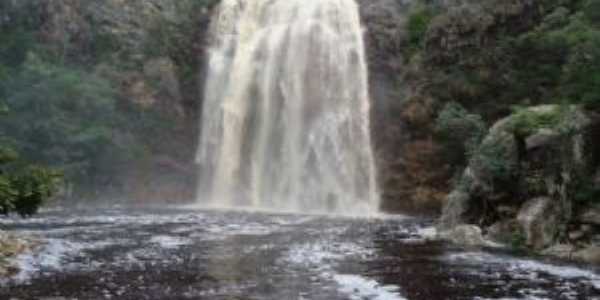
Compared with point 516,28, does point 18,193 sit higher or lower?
lower

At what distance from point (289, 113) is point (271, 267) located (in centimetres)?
2404

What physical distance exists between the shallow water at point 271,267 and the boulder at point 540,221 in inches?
89.2

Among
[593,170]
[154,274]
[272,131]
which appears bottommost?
[154,274]

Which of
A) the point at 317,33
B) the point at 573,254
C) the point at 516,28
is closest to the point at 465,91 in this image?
the point at 516,28

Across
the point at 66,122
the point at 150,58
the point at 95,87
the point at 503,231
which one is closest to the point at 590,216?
the point at 503,231

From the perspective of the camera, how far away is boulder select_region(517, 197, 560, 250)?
23.0 m

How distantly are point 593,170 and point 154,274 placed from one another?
13854mm

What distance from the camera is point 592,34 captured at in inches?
1133

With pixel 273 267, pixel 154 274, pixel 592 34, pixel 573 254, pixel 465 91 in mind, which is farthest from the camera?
pixel 465 91

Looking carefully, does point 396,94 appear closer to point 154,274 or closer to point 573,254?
point 573,254

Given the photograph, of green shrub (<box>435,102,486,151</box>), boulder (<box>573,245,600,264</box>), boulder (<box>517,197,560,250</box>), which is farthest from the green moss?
boulder (<box>573,245,600,264</box>)

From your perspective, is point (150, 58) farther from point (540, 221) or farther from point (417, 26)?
point (540, 221)

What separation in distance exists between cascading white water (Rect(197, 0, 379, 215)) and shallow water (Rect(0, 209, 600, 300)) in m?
12.7

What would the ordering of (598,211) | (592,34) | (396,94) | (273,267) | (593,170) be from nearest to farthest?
(273,267) < (598,211) < (593,170) < (592,34) < (396,94)
